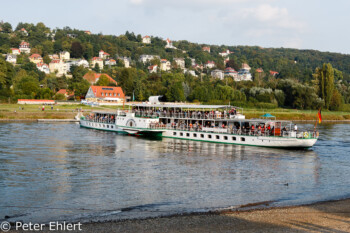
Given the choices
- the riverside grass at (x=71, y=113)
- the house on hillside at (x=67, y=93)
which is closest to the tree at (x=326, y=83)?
the riverside grass at (x=71, y=113)

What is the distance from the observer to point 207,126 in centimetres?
5819

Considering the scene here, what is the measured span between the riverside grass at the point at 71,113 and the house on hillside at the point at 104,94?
51.2 ft

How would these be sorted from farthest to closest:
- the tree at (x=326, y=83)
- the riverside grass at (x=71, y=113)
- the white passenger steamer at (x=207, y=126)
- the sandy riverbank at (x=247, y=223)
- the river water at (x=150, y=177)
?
the tree at (x=326, y=83) → the riverside grass at (x=71, y=113) → the white passenger steamer at (x=207, y=126) → the river water at (x=150, y=177) → the sandy riverbank at (x=247, y=223)

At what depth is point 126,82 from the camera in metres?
142

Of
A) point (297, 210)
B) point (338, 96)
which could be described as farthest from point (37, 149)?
point (338, 96)

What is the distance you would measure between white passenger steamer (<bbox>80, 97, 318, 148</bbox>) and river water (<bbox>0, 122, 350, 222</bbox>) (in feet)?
6.18

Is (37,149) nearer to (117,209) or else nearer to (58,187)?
(58,187)

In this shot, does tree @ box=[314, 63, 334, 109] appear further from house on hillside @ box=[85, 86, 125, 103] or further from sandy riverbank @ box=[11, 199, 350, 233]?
sandy riverbank @ box=[11, 199, 350, 233]

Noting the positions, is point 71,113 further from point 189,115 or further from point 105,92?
point 189,115

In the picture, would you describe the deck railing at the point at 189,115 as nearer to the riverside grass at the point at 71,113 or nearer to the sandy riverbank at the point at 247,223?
the riverside grass at the point at 71,113

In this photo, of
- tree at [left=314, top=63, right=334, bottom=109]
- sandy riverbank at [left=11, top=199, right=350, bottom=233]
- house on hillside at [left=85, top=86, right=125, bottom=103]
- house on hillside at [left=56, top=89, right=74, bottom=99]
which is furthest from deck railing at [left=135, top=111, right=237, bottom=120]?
house on hillside at [left=56, top=89, right=74, bottom=99]

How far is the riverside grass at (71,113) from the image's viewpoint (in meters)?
87.6

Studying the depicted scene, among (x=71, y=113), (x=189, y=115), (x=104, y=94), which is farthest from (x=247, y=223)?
(x=104, y=94)

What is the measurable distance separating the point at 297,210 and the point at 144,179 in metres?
12.5
